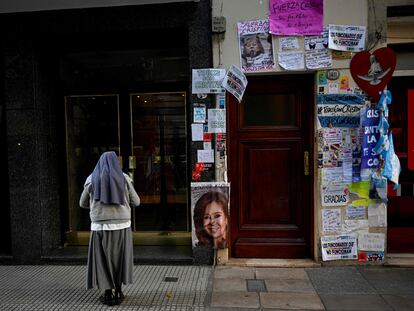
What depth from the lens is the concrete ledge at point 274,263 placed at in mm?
5680

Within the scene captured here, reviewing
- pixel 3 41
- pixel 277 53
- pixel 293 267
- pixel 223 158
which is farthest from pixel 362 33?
pixel 3 41

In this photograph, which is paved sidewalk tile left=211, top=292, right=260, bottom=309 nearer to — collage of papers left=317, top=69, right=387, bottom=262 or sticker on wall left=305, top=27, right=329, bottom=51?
collage of papers left=317, top=69, right=387, bottom=262

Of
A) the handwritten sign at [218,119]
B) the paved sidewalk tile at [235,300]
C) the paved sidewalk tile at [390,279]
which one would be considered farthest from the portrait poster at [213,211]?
the paved sidewalk tile at [390,279]

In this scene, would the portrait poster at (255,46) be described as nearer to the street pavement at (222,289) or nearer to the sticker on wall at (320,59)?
the sticker on wall at (320,59)

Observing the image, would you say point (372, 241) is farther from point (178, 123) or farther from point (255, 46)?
point (178, 123)

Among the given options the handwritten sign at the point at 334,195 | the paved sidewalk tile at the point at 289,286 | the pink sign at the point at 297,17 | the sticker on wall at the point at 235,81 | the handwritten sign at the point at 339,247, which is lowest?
the paved sidewalk tile at the point at 289,286

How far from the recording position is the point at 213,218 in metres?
5.64

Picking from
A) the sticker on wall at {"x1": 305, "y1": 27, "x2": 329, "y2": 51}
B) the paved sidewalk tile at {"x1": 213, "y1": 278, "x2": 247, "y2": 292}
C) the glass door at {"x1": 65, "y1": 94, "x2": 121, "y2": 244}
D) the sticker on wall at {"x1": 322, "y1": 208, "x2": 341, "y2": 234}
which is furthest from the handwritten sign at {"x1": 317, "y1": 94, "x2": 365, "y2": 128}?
the glass door at {"x1": 65, "y1": 94, "x2": 121, "y2": 244}

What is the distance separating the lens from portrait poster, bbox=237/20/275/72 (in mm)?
5574

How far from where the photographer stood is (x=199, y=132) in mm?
5691

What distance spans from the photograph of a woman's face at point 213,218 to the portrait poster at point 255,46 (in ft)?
5.83

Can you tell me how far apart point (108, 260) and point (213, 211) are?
1.72 meters

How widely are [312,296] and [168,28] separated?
393 cm

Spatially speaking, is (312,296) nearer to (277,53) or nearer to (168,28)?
(277,53)
